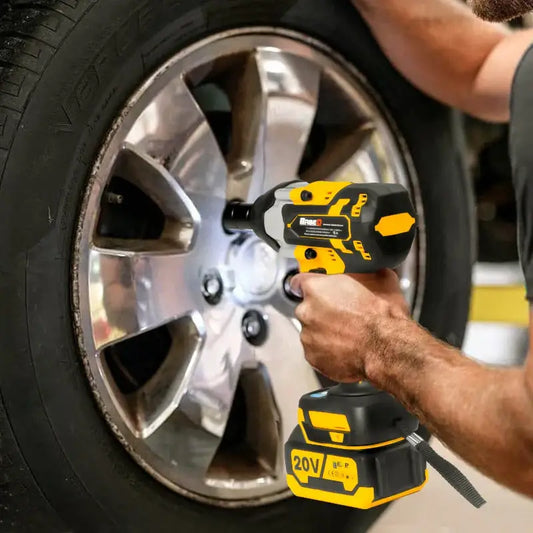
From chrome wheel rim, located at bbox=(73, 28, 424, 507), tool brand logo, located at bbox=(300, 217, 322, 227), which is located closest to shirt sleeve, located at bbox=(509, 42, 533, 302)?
tool brand logo, located at bbox=(300, 217, 322, 227)

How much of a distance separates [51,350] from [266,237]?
1.32 feet

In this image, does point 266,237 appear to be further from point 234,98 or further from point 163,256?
point 234,98

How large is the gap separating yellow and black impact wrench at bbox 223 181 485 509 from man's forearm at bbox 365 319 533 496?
0.14m

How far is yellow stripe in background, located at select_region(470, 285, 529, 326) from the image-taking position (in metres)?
3.67

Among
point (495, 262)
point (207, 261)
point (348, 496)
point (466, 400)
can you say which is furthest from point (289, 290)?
point (495, 262)

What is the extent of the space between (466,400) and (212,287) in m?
0.55

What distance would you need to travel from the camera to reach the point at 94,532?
1.28 metres

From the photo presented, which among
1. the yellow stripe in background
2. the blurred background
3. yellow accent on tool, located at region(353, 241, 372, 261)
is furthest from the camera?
the yellow stripe in background

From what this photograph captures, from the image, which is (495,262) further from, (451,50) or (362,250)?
(362,250)

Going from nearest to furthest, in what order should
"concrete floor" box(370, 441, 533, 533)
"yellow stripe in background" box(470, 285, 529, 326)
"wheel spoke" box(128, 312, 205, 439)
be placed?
1. "wheel spoke" box(128, 312, 205, 439)
2. "concrete floor" box(370, 441, 533, 533)
3. "yellow stripe in background" box(470, 285, 529, 326)

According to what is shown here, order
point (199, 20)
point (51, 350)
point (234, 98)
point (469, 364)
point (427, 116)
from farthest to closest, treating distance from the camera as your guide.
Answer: point (427, 116) < point (234, 98) < point (199, 20) < point (51, 350) < point (469, 364)

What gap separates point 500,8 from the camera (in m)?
1.16

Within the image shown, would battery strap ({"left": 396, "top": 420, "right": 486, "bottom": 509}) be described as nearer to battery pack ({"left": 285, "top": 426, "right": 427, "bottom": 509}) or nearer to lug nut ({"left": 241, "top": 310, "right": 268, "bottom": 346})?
battery pack ({"left": 285, "top": 426, "right": 427, "bottom": 509})

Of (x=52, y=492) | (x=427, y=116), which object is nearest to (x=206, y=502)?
(x=52, y=492)
